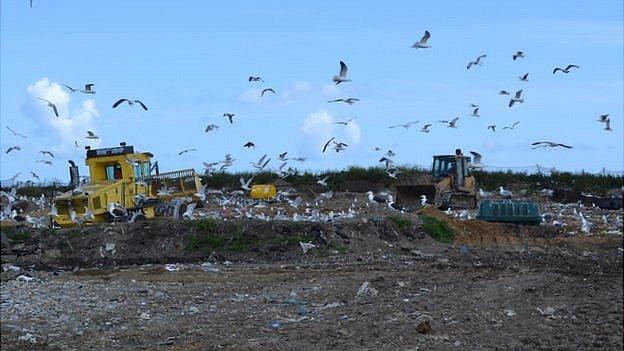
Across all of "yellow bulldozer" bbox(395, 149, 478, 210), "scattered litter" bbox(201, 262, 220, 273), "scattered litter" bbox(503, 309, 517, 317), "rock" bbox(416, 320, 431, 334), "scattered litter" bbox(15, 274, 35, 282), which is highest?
"yellow bulldozer" bbox(395, 149, 478, 210)

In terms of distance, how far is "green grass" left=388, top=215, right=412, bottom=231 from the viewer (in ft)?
62.5

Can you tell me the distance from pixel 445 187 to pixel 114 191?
9.12 metres

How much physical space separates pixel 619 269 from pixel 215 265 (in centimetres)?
Result: 630

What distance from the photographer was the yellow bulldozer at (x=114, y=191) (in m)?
19.6

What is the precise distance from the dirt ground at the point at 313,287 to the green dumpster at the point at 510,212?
0.71 m

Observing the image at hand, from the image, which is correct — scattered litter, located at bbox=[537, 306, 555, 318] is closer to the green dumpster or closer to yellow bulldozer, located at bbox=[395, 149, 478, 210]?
the green dumpster

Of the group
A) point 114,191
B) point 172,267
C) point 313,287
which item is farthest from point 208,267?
point 114,191

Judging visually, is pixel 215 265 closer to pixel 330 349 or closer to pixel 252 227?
pixel 252 227

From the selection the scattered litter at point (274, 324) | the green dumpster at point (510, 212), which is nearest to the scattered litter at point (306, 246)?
the green dumpster at point (510, 212)

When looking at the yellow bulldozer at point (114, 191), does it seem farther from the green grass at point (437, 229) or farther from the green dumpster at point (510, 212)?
the green dumpster at point (510, 212)

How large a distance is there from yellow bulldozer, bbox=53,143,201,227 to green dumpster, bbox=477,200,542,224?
6959 mm

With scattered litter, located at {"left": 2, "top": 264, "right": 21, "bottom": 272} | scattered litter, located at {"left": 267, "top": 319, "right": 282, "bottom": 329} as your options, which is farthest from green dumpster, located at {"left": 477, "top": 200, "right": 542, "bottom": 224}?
scattered litter, located at {"left": 267, "top": 319, "right": 282, "bottom": 329}

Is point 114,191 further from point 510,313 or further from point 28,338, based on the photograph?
point 510,313

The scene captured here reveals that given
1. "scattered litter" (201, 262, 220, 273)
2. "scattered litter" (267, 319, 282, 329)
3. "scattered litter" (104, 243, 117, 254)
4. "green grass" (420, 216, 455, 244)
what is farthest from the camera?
"green grass" (420, 216, 455, 244)
